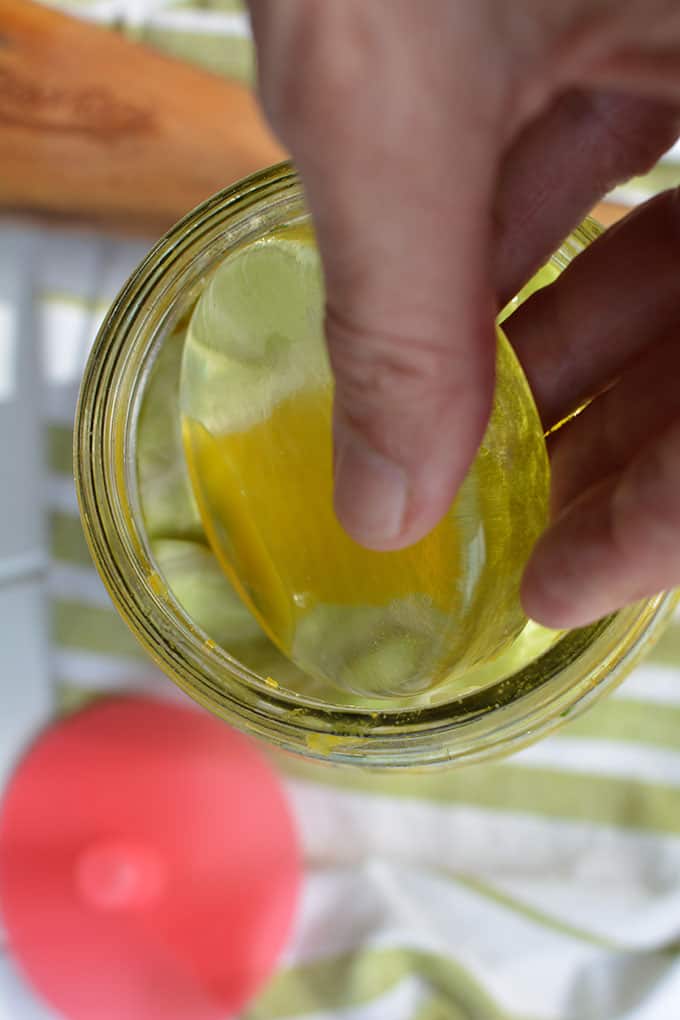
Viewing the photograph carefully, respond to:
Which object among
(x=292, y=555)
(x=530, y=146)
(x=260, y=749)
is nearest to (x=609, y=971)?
(x=260, y=749)

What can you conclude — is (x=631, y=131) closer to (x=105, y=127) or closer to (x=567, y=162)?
(x=567, y=162)

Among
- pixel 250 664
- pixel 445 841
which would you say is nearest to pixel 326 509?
pixel 250 664

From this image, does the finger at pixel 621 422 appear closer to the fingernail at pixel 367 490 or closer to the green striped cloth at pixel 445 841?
the fingernail at pixel 367 490

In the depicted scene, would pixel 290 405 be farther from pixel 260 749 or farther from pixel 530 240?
pixel 260 749

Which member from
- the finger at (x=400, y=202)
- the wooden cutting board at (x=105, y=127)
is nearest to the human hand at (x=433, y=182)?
the finger at (x=400, y=202)

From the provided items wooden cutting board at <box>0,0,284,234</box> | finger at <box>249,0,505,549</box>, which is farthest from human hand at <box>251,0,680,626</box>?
wooden cutting board at <box>0,0,284,234</box>

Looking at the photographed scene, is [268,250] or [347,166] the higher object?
[268,250]
